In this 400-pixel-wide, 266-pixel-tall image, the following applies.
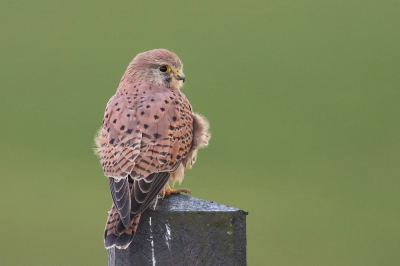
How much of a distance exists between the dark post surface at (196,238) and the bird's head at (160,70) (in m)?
2.05

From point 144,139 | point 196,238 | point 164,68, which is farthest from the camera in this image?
point 164,68

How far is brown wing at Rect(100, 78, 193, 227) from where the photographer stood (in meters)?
3.15

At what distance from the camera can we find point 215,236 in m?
→ 2.55

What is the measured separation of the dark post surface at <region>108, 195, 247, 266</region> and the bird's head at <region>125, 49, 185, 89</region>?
2.05 m

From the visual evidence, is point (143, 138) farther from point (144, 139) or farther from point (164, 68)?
point (164, 68)

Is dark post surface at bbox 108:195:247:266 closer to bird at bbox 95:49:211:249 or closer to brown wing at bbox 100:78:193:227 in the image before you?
bird at bbox 95:49:211:249

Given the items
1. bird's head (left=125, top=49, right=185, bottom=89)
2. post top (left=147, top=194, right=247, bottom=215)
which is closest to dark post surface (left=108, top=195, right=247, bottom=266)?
post top (left=147, top=194, right=247, bottom=215)

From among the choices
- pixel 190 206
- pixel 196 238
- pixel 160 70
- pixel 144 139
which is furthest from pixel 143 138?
pixel 160 70

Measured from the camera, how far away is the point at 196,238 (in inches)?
100

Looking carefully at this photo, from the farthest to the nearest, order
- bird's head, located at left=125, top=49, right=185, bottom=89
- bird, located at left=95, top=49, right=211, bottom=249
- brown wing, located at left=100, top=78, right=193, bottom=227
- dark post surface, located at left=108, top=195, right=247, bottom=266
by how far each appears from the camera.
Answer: bird's head, located at left=125, top=49, right=185, bottom=89
brown wing, located at left=100, top=78, right=193, bottom=227
bird, located at left=95, top=49, right=211, bottom=249
dark post surface, located at left=108, top=195, right=247, bottom=266

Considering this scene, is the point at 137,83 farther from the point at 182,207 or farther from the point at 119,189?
the point at 182,207

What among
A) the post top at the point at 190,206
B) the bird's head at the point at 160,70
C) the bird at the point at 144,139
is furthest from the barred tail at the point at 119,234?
the bird's head at the point at 160,70

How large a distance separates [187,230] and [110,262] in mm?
502

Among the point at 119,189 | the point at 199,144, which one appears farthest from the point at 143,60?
the point at 119,189
